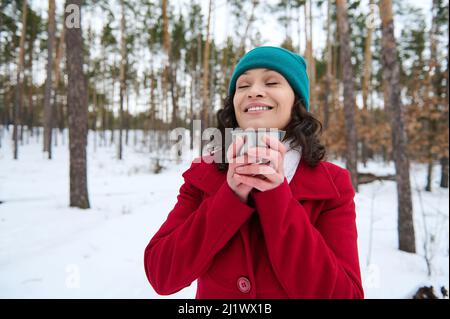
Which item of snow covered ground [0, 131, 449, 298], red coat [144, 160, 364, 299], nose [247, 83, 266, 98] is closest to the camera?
red coat [144, 160, 364, 299]

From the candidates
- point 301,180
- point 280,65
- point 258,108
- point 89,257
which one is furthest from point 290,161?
point 89,257

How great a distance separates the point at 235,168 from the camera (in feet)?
2.20

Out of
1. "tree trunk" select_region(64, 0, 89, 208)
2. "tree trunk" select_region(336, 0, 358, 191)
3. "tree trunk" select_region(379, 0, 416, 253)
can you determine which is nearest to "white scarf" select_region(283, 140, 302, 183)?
"tree trunk" select_region(379, 0, 416, 253)

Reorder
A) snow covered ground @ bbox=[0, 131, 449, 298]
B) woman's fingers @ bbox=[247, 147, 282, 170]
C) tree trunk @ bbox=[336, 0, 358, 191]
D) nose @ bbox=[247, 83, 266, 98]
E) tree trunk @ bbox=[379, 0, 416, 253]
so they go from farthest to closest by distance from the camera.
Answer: tree trunk @ bbox=[336, 0, 358, 191] → tree trunk @ bbox=[379, 0, 416, 253] → snow covered ground @ bbox=[0, 131, 449, 298] → nose @ bbox=[247, 83, 266, 98] → woman's fingers @ bbox=[247, 147, 282, 170]

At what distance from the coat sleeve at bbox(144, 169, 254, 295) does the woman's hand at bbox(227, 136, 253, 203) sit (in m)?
0.02

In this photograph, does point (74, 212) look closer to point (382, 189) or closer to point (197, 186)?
point (197, 186)

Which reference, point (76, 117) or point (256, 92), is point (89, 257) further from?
point (76, 117)

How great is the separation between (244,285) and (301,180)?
1.34 ft

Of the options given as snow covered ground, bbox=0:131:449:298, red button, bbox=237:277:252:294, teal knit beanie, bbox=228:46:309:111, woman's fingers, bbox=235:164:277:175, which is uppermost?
teal knit beanie, bbox=228:46:309:111

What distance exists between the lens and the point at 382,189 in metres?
10.4

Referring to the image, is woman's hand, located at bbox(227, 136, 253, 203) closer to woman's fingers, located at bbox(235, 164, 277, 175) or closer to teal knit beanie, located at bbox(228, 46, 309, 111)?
woman's fingers, located at bbox(235, 164, 277, 175)

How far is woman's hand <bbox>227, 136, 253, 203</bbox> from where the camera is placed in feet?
2.06
